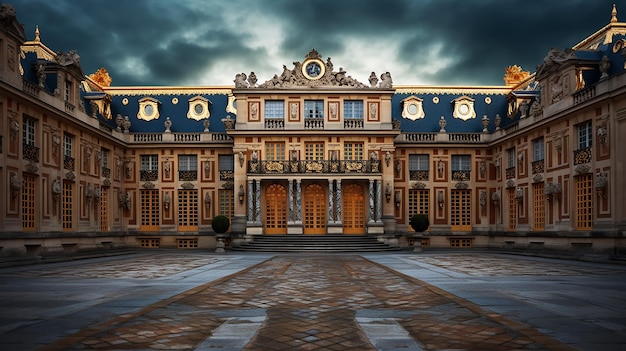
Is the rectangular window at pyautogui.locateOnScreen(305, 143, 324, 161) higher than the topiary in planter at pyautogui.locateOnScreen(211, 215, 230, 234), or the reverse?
the rectangular window at pyautogui.locateOnScreen(305, 143, 324, 161)

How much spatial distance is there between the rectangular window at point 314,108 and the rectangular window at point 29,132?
19148 mm

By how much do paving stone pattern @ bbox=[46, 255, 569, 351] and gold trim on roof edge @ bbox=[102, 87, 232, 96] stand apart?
35.0 meters

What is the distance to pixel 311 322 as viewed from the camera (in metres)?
8.91

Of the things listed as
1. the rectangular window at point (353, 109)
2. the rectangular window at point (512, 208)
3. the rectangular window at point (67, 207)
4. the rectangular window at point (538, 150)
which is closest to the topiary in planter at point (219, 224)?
the rectangular window at point (67, 207)

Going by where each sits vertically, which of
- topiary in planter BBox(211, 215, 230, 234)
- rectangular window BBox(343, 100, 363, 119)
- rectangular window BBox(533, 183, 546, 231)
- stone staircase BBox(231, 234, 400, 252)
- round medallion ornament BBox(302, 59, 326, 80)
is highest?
round medallion ornament BBox(302, 59, 326, 80)

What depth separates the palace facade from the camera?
33219 millimetres

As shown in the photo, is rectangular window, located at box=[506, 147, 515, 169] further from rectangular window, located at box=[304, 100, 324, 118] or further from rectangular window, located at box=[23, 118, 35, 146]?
rectangular window, located at box=[23, 118, 35, 146]

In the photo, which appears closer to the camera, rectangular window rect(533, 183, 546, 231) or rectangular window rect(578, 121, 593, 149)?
Result: rectangular window rect(578, 121, 593, 149)

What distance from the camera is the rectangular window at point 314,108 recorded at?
41438 millimetres

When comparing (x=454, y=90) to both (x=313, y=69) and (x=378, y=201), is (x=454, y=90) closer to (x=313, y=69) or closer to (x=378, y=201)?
(x=313, y=69)

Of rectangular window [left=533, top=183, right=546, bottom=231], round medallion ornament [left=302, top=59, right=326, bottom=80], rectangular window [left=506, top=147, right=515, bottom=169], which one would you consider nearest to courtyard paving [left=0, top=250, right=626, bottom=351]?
rectangular window [left=533, top=183, right=546, bottom=231]

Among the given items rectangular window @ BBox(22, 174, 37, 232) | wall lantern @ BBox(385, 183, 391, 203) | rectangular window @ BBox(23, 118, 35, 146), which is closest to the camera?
rectangular window @ BBox(22, 174, 37, 232)

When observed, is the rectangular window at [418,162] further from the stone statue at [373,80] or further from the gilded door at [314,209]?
A: the gilded door at [314,209]

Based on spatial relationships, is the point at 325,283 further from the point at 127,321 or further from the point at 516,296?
the point at 127,321
